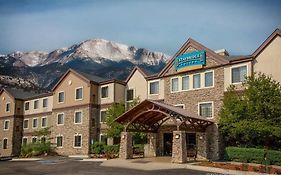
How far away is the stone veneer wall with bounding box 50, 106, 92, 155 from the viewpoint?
40.5 metres

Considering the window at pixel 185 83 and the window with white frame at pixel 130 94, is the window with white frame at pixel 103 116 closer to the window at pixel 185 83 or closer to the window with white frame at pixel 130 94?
the window with white frame at pixel 130 94

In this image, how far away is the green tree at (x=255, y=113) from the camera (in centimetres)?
2369

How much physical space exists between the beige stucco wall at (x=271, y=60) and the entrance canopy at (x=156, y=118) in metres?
6.27

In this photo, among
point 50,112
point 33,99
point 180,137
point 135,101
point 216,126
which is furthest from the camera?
point 33,99

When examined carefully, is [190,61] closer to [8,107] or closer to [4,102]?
[8,107]

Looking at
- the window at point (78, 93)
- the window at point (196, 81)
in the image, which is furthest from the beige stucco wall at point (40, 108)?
the window at point (196, 81)

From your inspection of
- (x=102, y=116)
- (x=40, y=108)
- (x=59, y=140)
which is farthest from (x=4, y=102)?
(x=102, y=116)

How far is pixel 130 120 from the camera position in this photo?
97.1 ft

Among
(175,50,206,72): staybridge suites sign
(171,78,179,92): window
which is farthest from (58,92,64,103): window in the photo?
(175,50,206,72): staybridge suites sign

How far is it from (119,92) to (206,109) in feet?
44.2

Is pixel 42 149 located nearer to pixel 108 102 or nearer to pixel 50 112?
pixel 50 112

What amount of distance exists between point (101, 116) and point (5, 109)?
22038mm

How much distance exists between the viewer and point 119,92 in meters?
40.7

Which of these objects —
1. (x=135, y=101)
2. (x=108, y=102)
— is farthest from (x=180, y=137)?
(x=108, y=102)
